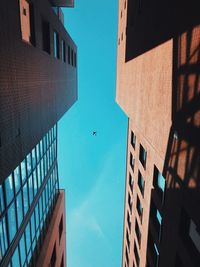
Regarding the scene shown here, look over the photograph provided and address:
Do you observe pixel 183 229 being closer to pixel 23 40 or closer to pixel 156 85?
pixel 156 85

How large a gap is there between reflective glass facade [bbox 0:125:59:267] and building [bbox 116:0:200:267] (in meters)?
9.76

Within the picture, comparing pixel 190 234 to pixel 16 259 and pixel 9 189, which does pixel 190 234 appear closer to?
pixel 9 189

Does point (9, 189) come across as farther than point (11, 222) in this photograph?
No

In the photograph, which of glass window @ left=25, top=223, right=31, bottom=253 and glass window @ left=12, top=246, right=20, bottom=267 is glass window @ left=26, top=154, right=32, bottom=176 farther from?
glass window @ left=12, top=246, right=20, bottom=267

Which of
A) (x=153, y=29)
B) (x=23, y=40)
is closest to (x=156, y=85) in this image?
(x=153, y=29)

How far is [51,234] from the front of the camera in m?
26.0

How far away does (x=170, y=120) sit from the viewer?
13.9 meters

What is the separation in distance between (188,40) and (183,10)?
5.40 feet

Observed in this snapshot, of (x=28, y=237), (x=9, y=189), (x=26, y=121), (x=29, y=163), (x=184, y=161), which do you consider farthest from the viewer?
(x=28, y=237)

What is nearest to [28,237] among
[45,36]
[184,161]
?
[184,161]

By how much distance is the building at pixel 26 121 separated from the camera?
38.0ft

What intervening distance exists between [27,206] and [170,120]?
12.6 metres

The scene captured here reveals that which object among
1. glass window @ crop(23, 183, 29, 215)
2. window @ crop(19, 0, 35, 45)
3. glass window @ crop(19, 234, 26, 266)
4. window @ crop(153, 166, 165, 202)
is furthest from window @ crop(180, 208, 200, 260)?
window @ crop(19, 0, 35, 45)

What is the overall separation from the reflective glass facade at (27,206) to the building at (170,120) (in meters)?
9.76
